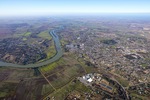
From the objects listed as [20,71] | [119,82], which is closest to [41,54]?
[20,71]

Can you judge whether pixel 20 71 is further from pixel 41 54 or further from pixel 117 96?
pixel 117 96

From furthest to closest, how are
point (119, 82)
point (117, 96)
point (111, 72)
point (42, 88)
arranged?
1. point (111, 72)
2. point (119, 82)
3. point (42, 88)
4. point (117, 96)

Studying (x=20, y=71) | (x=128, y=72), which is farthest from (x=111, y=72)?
(x=20, y=71)

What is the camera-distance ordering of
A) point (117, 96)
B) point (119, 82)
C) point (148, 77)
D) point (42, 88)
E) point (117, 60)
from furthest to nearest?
point (117, 60) → point (148, 77) → point (119, 82) → point (42, 88) → point (117, 96)

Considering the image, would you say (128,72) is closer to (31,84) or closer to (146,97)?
(146,97)

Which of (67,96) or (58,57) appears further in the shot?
(58,57)

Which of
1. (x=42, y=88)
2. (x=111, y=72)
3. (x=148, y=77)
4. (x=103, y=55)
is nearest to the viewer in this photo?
(x=42, y=88)

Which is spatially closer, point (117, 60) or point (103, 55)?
point (117, 60)

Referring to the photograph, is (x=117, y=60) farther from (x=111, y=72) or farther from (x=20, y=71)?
(x=20, y=71)

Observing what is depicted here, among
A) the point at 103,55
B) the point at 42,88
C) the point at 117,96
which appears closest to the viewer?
the point at 117,96
